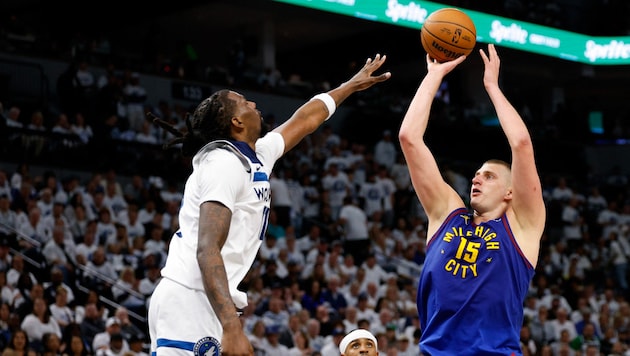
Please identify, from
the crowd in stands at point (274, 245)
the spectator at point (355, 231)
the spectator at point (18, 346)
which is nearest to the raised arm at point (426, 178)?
the spectator at point (18, 346)

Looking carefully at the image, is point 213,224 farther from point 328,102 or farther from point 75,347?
point 75,347

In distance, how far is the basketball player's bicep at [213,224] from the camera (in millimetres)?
4105

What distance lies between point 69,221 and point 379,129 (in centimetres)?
1011

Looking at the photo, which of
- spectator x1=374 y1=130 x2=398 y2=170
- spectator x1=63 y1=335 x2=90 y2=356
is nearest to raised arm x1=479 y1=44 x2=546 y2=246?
spectator x1=63 y1=335 x2=90 y2=356

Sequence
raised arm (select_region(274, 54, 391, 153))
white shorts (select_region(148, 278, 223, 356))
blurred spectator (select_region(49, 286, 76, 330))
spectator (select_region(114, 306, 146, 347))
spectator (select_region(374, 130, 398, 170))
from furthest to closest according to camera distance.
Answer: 1. spectator (select_region(374, 130, 398, 170))
2. spectator (select_region(114, 306, 146, 347))
3. blurred spectator (select_region(49, 286, 76, 330))
4. raised arm (select_region(274, 54, 391, 153))
5. white shorts (select_region(148, 278, 223, 356))

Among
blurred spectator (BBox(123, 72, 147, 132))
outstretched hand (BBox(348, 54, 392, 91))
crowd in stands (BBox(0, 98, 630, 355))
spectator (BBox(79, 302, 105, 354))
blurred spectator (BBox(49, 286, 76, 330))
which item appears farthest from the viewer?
blurred spectator (BBox(123, 72, 147, 132))

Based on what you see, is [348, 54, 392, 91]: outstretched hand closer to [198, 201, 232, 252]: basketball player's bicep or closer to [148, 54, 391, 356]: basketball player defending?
[148, 54, 391, 356]: basketball player defending

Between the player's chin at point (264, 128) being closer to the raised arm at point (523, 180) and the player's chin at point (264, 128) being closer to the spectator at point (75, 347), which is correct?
the raised arm at point (523, 180)

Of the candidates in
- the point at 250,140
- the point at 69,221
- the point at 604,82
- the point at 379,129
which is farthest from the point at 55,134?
the point at 604,82

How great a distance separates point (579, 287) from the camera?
766 inches

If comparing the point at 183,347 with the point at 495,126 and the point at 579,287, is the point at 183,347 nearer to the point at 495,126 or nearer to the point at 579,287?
the point at 579,287

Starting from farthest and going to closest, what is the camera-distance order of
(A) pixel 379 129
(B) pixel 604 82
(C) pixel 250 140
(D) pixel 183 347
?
(B) pixel 604 82 < (A) pixel 379 129 < (C) pixel 250 140 < (D) pixel 183 347

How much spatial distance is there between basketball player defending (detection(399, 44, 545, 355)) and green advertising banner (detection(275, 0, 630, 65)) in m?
12.7

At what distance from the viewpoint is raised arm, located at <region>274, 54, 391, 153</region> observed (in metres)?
5.20
